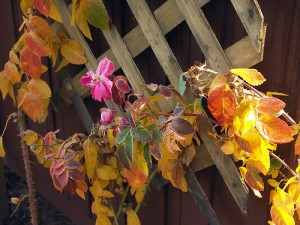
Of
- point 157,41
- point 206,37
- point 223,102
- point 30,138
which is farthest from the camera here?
point 30,138

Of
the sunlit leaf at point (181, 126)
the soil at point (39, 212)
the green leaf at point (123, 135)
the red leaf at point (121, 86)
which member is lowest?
the soil at point (39, 212)

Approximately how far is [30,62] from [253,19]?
30.1 inches

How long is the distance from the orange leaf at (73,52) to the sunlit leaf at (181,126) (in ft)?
2.17

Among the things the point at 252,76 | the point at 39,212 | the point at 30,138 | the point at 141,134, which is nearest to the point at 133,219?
the point at 30,138

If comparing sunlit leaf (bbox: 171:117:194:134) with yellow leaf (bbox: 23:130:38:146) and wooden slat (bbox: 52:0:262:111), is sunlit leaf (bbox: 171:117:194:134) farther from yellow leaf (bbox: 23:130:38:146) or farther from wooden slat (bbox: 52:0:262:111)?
yellow leaf (bbox: 23:130:38:146)

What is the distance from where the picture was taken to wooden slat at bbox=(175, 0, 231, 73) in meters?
1.21

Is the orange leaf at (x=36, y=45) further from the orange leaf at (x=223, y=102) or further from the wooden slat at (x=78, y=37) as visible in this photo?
the orange leaf at (x=223, y=102)

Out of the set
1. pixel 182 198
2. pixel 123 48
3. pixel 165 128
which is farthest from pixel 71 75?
pixel 165 128

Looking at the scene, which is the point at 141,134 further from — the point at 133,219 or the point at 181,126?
the point at 133,219

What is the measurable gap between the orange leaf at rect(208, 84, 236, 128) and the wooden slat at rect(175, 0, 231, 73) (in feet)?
0.71

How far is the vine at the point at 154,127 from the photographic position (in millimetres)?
1047

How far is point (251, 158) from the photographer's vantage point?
3.74ft

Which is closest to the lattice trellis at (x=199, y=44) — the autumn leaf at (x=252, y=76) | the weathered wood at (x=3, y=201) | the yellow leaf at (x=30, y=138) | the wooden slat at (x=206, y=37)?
the wooden slat at (x=206, y=37)

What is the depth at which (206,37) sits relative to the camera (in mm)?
1219
